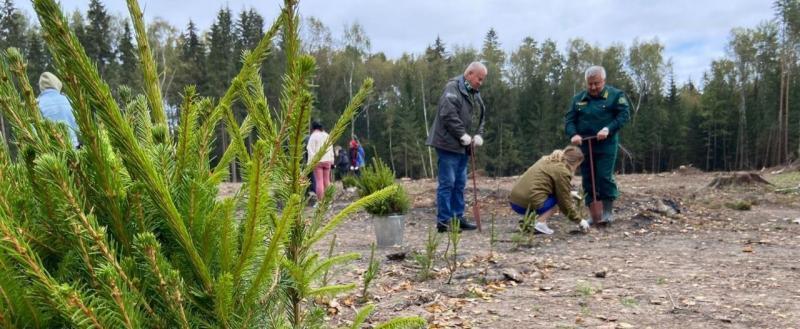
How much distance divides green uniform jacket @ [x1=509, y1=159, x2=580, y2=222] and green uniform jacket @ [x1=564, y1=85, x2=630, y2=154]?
0.59 metres

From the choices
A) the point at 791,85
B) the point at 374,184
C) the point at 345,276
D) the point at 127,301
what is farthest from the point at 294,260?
the point at 791,85

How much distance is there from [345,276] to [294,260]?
3145 millimetres

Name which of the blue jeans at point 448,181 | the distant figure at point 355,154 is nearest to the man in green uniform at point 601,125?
the blue jeans at point 448,181

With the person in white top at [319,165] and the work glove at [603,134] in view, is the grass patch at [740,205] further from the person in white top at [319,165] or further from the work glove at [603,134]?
the person in white top at [319,165]

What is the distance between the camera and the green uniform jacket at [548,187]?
17.9ft

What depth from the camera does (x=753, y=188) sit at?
32.5ft

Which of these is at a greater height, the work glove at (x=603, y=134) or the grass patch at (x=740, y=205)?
the work glove at (x=603, y=134)

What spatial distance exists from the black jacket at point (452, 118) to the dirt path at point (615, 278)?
1.09 meters

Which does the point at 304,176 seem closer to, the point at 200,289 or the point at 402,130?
the point at 200,289

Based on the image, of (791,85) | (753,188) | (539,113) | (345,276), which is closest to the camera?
(345,276)

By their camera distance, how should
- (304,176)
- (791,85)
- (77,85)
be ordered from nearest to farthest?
1. (77,85)
2. (304,176)
3. (791,85)

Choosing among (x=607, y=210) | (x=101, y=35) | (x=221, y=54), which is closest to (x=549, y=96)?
(x=221, y=54)

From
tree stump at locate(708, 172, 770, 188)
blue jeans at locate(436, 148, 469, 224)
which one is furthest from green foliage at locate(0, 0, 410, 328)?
tree stump at locate(708, 172, 770, 188)

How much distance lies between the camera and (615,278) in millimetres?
3836
